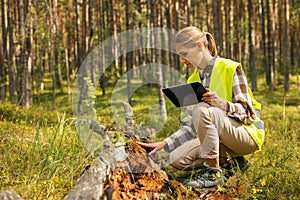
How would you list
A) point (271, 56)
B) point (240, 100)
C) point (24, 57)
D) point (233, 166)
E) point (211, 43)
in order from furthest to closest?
point (271, 56)
point (24, 57)
point (233, 166)
point (211, 43)
point (240, 100)

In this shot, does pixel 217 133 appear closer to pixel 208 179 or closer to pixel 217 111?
pixel 217 111

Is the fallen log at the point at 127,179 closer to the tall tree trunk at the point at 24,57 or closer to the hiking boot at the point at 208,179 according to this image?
the hiking boot at the point at 208,179

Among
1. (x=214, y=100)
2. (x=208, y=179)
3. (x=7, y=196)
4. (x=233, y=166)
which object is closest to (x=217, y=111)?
(x=214, y=100)

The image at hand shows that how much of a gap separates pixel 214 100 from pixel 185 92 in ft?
0.89

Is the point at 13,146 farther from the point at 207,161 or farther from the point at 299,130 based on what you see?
the point at 299,130

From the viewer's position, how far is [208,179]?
4059mm

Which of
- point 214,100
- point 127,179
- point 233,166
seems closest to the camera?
point 127,179

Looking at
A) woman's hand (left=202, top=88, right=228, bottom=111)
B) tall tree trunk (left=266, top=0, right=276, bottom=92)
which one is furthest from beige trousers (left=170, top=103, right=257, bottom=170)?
tall tree trunk (left=266, top=0, right=276, bottom=92)

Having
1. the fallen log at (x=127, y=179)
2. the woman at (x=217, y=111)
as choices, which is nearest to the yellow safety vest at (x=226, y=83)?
the woman at (x=217, y=111)

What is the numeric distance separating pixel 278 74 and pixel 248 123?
716 inches

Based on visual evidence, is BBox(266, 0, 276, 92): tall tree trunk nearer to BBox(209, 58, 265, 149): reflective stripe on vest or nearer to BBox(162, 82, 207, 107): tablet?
BBox(209, 58, 265, 149): reflective stripe on vest

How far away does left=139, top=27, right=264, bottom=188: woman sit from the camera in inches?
157

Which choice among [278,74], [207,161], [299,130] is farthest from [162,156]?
[278,74]

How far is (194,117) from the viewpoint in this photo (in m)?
4.07
